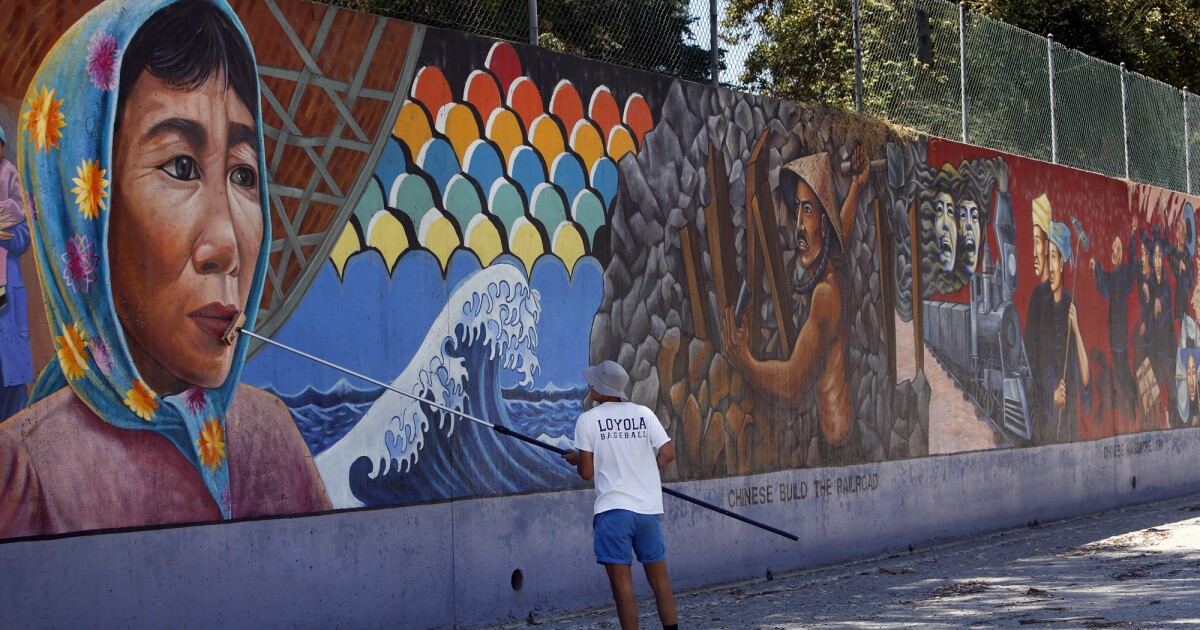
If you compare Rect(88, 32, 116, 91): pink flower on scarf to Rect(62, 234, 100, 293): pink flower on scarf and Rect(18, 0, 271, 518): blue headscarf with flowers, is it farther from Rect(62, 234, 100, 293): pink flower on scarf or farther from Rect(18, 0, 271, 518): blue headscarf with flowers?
Rect(62, 234, 100, 293): pink flower on scarf

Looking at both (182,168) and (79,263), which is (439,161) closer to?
(182,168)

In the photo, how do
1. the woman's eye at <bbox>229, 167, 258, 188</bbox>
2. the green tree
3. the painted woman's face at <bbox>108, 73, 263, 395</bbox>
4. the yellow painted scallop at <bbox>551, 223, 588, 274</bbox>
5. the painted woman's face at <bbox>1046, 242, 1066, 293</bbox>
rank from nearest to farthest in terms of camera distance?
1. the painted woman's face at <bbox>108, 73, 263, 395</bbox>
2. the woman's eye at <bbox>229, 167, 258, 188</bbox>
3. the green tree
4. the yellow painted scallop at <bbox>551, 223, 588, 274</bbox>
5. the painted woman's face at <bbox>1046, 242, 1066, 293</bbox>

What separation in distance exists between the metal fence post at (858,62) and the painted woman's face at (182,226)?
7390mm

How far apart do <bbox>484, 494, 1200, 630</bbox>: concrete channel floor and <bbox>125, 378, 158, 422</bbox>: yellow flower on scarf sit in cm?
304

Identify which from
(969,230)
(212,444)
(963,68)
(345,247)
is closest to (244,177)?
(345,247)

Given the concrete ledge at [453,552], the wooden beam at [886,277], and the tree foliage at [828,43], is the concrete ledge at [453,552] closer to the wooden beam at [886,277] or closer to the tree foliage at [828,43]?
the wooden beam at [886,277]

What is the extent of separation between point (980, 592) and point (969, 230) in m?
5.78

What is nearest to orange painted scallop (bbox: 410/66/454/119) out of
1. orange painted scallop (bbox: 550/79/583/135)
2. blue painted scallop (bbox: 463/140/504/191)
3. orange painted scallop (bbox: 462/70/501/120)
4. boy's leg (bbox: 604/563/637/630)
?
orange painted scallop (bbox: 462/70/501/120)

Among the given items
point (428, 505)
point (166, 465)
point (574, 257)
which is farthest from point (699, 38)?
point (166, 465)

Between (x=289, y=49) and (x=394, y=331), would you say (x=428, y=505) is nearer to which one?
(x=394, y=331)

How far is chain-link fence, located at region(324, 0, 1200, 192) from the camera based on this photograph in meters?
10.9

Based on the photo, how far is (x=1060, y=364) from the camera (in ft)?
56.2

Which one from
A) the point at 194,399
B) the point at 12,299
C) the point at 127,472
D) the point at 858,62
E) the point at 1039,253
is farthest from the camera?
the point at 1039,253

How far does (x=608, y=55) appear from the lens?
1109cm
